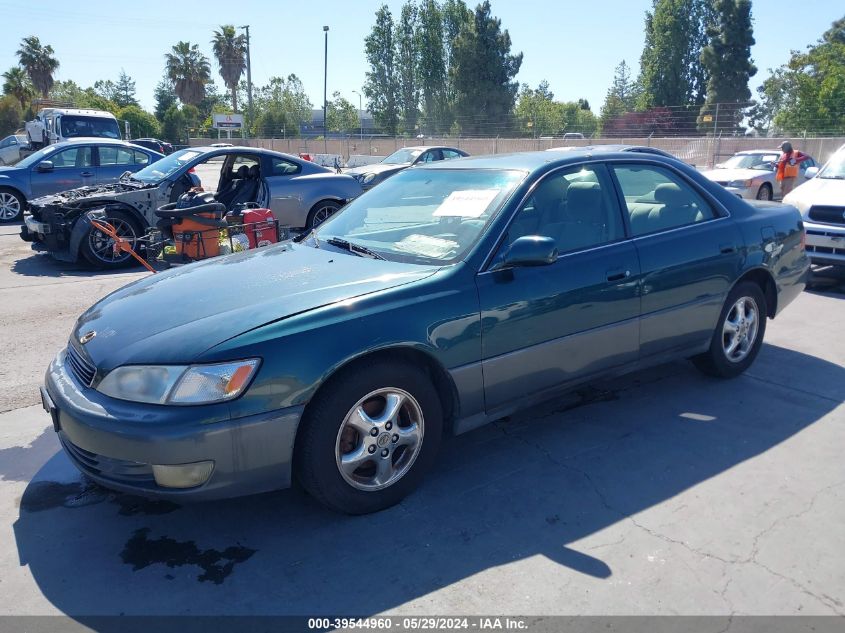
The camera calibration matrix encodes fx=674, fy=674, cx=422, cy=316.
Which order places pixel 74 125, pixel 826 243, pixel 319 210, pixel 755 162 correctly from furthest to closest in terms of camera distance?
1. pixel 74 125
2. pixel 755 162
3. pixel 319 210
4. pixel 826 243

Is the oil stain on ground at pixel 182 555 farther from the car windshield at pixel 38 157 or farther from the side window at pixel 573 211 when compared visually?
the car windshield at pixel 38 157

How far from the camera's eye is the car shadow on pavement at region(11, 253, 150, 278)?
8.88 m

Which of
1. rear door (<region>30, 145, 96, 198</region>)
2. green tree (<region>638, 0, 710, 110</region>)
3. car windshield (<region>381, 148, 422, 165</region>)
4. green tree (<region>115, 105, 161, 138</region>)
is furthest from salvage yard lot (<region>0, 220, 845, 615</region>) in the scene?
green tree (<region>638, 0, 710, 110</region>)

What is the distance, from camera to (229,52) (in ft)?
238

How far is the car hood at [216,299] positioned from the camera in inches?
114

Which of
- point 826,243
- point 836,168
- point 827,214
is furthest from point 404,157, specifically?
point 826,243

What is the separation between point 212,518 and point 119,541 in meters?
0.41


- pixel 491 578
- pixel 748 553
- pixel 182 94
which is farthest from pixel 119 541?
pixel 182 94

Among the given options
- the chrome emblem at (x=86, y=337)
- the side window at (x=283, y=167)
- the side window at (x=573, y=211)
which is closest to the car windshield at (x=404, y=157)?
the side window at (x=283, y=167)

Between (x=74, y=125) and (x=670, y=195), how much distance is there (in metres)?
20.7

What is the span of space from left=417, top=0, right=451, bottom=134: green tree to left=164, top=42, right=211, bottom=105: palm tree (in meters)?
22.7

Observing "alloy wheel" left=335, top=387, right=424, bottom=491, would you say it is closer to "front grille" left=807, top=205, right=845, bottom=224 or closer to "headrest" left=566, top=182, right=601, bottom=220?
"headrest" left=566, top=182, right=601, bottom=220

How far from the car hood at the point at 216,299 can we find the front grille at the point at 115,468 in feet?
1.28

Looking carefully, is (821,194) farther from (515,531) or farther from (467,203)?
(515,531)
